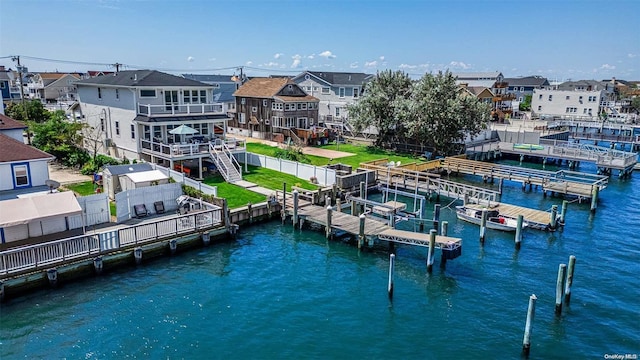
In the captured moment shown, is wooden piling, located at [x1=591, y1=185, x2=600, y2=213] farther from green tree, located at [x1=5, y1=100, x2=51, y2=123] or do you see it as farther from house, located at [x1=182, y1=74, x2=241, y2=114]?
green tree, located at [x1=5, y1=100, x2=51, y2=123]

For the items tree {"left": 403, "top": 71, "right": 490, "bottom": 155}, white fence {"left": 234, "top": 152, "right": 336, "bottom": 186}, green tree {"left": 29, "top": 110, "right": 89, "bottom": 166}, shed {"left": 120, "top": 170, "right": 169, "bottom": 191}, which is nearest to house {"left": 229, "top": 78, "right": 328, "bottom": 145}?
tree {"left": 403, "top": 71, "right": 490, "bottom": 155}

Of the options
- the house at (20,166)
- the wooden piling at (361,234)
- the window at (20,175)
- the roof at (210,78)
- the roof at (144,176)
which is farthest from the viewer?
the roof at (210,78)

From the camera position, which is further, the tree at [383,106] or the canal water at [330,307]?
the tree at [383,106]

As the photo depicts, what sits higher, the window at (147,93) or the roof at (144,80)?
the roof at (144,80)

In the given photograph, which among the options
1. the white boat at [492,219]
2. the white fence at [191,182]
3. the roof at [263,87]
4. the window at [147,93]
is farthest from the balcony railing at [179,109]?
the white boat at [492,219]

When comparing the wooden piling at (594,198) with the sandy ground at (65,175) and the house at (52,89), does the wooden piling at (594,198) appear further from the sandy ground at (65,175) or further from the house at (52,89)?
the house at (52,89)

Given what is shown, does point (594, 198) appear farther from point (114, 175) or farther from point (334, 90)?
point (334, 90)
